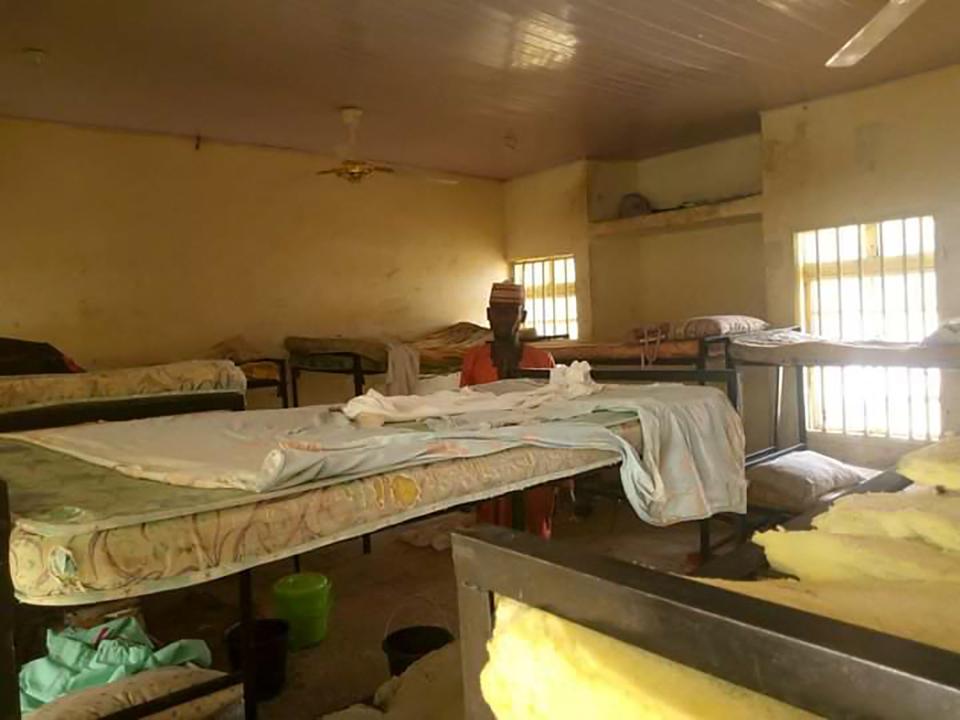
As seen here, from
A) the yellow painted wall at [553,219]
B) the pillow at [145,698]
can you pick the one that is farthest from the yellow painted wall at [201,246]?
the pillow at [145,698]

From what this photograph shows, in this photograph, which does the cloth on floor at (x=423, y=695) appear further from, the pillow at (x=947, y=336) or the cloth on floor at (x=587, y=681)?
the pillow at (x=947, y=336)

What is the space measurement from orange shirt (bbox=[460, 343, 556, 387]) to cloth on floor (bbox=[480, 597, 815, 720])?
10.6ft

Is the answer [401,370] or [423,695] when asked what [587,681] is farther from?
[401,370]

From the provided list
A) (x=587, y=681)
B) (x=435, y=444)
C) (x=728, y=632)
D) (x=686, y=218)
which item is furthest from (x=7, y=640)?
(x=686, y=218)

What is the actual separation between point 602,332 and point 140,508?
222 inches

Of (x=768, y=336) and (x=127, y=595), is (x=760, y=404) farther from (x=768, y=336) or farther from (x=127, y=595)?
(x=127, y=595)

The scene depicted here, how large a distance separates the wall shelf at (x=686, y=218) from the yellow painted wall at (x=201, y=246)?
156 cm

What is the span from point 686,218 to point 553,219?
4.90 ft

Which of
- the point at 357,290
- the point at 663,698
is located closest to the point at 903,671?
the point at 663,698

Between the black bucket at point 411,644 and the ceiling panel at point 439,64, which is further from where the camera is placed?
the ceiling panel at point 439,64

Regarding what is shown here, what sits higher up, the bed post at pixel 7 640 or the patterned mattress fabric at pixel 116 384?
the patterned mattress fabric at pixel 116 384

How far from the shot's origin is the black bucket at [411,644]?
2.77 metres

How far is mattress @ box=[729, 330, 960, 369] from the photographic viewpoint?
371cm

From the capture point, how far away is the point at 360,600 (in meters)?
4.02
